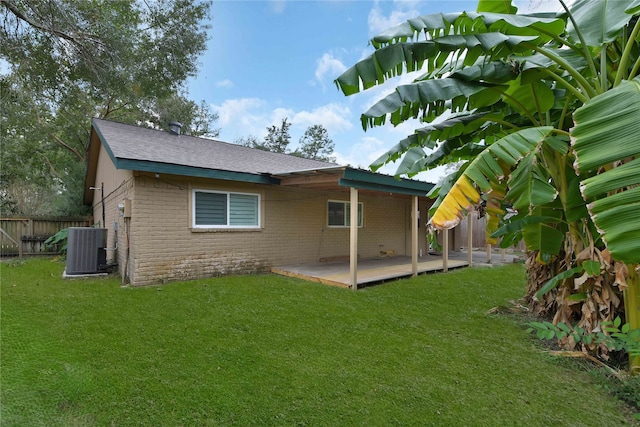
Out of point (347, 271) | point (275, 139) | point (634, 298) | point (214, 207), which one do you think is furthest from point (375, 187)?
point (275, 139)

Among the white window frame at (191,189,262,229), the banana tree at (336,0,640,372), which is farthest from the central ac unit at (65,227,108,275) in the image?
the banana tree at (336,0,640,372)

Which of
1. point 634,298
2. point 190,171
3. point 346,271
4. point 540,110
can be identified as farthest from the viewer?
point 346,271

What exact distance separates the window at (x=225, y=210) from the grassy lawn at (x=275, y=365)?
7.38ft

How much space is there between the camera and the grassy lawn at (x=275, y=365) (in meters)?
2.45

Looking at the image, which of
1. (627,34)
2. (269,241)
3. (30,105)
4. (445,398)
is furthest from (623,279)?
(30,105)

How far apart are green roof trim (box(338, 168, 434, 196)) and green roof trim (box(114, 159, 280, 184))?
2370mm

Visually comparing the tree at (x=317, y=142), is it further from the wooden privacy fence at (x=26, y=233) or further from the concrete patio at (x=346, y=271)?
the concrete patio at (x=346, y=271)

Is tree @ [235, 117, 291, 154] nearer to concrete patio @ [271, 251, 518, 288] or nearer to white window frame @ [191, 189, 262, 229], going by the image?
concrete patio @ [271, 251, 518, 288]

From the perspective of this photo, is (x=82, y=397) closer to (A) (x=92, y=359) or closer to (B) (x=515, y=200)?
(A) (x=92, y=359)

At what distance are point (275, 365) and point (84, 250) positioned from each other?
6897 mm


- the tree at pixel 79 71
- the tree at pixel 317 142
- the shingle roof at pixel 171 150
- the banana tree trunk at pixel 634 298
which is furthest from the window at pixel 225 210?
the tree at pixel 317 142

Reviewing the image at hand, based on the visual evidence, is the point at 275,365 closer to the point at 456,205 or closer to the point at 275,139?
the point at 456,205

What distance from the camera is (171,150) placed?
812 cm

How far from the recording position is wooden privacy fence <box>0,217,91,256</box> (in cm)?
1147
